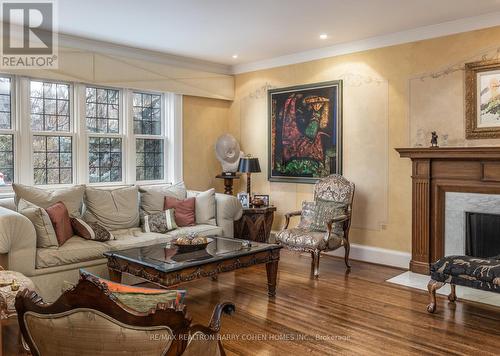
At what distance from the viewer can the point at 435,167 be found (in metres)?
4.54

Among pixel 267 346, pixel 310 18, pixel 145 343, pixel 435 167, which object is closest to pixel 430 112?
pixel 435 167

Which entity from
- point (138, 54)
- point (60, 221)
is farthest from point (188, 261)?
point (138, 54)

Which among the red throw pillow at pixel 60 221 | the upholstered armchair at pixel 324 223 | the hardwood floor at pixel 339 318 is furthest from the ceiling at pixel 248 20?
the hardwood floor at pixel 339 318

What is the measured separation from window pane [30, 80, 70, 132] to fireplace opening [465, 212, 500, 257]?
468 centimetres

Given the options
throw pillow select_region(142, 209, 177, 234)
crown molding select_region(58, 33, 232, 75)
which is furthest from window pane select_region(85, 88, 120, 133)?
throw pillow select_region(142, 209, 177, 234)

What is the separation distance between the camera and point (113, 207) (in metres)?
4.74

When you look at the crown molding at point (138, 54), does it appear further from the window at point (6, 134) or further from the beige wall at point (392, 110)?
the beige wall at point (392, 110)

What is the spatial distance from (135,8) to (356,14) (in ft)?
7.06

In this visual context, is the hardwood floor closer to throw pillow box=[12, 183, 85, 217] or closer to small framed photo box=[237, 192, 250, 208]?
small framed photo box=[237, 192, 250, 208]

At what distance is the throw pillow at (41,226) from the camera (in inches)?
149

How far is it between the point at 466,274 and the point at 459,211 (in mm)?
1244

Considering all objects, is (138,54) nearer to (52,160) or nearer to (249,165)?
(52,160)

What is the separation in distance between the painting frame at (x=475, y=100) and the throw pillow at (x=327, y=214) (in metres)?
1.54

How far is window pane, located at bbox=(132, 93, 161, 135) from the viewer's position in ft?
19.2
